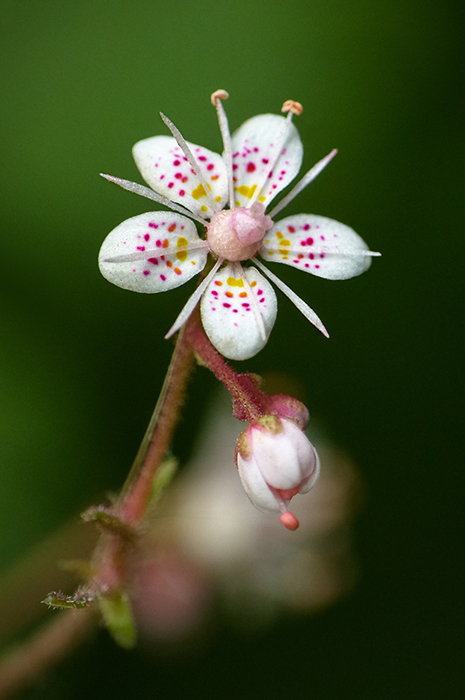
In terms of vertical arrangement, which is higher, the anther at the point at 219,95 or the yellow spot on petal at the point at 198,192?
the anther at the point at 219,95

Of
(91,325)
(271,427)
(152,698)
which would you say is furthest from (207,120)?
(152,698)

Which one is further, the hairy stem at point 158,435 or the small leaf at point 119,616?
the small leaf at point 119,616

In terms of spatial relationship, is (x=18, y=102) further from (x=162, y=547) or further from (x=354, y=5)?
(x=162, y=547)

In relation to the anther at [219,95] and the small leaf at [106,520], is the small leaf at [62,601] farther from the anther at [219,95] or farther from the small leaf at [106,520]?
the anther at [219,95]

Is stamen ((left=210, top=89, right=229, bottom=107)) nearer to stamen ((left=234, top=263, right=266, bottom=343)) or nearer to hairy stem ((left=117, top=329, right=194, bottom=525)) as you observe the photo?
stamen ((left=234, top=263, right=266, bottom=343))

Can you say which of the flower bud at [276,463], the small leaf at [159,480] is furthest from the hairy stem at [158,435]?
the flower bud at [276,463]

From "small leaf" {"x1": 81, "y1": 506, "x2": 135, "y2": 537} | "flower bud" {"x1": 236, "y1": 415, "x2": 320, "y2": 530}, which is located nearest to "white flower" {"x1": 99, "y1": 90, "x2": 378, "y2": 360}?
"flower bud" {"x1": 236, "y1": 415, "x2": 320, "y2": 530}
